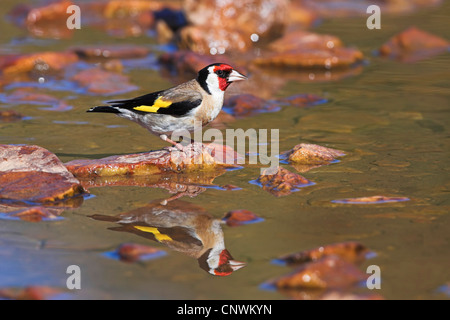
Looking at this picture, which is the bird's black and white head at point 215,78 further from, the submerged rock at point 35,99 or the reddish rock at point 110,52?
the reddish rock at point 110,52

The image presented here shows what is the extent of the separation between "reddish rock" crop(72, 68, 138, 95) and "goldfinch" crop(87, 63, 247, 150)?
8.60 ft

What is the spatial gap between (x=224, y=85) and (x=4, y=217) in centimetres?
240

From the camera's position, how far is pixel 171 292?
13.4 ft

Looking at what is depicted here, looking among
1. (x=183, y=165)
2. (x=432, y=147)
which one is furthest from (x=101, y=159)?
(x=432, y=147)

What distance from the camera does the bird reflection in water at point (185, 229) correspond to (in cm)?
448

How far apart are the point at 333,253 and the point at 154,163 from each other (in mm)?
2289

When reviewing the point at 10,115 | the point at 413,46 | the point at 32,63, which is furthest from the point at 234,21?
the point at 10,115

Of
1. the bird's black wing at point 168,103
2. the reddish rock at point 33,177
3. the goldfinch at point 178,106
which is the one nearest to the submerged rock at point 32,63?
the goldfinch at point 178,106

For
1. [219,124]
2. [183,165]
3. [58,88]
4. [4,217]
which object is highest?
[58,88]

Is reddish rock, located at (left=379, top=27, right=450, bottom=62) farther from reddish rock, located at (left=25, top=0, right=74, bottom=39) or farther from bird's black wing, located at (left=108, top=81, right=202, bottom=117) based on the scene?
reddish rock, located at (left=25, top=0, right=74, bottom=39)

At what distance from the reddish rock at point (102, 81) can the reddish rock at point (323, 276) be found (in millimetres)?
5298

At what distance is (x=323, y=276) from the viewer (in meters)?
4.08

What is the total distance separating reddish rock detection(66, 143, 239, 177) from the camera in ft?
20.1
